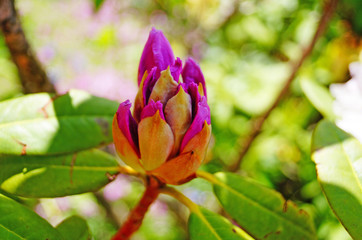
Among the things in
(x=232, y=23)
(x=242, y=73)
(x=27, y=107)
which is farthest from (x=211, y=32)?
(x=27, y=107)

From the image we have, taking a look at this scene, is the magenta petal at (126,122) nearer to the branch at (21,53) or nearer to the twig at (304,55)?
the branch at (21,53)

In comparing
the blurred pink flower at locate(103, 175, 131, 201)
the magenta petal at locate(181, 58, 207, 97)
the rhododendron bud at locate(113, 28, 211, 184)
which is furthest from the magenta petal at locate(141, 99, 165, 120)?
the blurred pink flower at locate(103, 175, 131, 201)

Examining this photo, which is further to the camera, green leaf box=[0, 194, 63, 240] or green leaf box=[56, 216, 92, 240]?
green leaf box=[56, 216, 92, 240]

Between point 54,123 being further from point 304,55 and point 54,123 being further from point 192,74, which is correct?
point 304,55

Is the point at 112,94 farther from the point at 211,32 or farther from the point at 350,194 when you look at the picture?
the point at 350,194

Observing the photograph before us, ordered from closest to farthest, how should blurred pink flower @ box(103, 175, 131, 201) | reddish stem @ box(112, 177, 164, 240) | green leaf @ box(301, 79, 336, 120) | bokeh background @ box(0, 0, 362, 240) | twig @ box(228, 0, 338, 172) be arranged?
reddish stem @ box(112, 177, 164, 240) → green leaf @ box(301, 79, 336, 120) → twig @ box(228, 0, 338, 172) → bokeh background @ box(0, 0, 362, 240) → blurred pink flower @ box(103, 175, 131, 201)

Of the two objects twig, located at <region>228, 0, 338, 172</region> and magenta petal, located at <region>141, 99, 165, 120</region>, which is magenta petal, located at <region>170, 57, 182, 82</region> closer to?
magenta petal, located at <region>141, 99, 165, 120</region>
